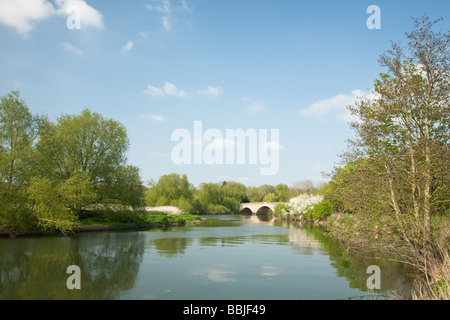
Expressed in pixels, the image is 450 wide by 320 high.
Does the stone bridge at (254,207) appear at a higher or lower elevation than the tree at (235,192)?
lower

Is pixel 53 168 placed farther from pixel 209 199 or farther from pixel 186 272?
pixel 209 199

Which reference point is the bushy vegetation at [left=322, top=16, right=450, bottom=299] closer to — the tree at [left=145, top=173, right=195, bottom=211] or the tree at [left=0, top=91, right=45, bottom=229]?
the tree at [left=0, top=91, right=45, bottom=229]

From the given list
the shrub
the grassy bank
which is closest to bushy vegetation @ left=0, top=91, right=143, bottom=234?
the grassy bank

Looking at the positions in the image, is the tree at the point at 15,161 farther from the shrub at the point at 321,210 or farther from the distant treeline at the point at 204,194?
the shrub at the point at 321,210

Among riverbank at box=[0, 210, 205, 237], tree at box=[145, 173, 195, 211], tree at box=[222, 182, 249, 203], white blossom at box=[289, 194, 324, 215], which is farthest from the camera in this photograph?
tree at box=[222, 182, 249, 203]

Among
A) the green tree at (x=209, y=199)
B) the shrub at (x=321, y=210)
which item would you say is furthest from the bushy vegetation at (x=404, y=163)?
the green tree at (x=209, y=199)

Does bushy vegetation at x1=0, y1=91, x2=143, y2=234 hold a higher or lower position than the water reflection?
higher

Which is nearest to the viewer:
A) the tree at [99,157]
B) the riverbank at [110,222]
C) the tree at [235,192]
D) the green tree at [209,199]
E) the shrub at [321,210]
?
the riverbank at [110,222]

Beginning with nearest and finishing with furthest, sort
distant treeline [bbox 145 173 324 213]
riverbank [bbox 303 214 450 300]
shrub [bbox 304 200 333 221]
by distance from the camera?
riverbank [bbox 303 214 450 300], shrub [bbox 304 200 333 221], distant treeline [bbox 145 173 324 213]

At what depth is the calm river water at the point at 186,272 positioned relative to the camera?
12.7 m

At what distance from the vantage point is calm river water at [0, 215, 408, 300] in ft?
41.7

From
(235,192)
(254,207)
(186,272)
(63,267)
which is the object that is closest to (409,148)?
(186,272)

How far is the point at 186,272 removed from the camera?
16453 millimetres
